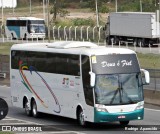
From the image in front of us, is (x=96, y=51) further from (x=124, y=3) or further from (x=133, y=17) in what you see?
(x=124, y=3)

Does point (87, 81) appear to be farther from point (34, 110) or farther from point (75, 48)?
point (34, 110)

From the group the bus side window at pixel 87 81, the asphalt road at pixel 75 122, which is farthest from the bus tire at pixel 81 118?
the bus side window at pixel 87 81

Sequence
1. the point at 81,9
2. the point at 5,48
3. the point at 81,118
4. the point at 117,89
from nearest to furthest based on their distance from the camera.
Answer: the point at 117,89
the point at 81,118
the point at 5,48
the point at 81,9

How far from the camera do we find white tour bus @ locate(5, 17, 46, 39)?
90.5m

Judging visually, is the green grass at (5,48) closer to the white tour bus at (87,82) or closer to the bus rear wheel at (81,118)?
the white tour bus at (87,82)

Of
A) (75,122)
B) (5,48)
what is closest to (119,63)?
(75,122)

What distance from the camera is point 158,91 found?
31672 mm

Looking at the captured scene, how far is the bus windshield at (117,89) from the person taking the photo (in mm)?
23062

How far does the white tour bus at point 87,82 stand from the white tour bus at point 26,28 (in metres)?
62.7

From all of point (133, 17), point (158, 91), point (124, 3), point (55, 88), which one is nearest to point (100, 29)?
point (133, 17)

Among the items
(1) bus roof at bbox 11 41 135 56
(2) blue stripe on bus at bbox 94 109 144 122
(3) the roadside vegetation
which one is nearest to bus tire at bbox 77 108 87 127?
(2) blue stripe on bus at bbox 94 109 144 122

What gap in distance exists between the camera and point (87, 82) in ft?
76.9

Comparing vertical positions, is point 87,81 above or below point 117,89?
above

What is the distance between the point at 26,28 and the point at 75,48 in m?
66.5
